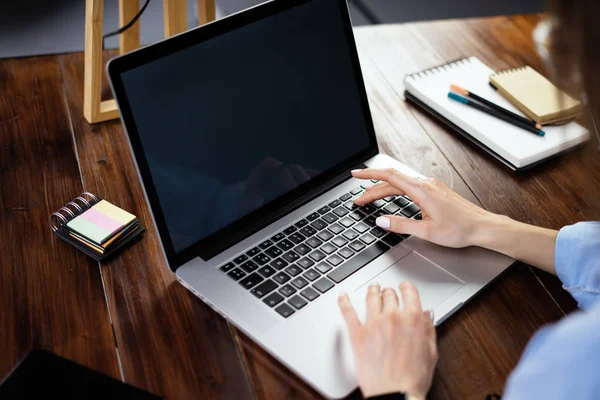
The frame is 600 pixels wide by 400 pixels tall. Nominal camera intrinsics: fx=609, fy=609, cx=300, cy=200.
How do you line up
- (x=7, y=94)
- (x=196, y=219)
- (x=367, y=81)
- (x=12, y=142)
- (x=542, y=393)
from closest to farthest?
(x=542, y=393) → (x=196, y=219) → (x=12, y=142) → (x=7, y=94) → (x=367, y=81)

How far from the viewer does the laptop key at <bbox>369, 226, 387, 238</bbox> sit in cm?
96

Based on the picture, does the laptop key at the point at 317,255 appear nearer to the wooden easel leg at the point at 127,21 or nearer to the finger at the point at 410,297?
the finger at the point at 410,297

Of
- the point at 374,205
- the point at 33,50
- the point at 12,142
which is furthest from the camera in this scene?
the point at 33,50

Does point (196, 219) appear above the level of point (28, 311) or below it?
above

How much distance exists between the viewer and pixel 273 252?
0.90 m

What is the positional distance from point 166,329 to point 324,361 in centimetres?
23

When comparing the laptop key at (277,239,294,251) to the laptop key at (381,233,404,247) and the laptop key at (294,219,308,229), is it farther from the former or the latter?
the laptop key at (381,233,404,247)

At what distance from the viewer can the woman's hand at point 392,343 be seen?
28.7 inches

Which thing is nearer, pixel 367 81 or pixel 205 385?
pixel 205 385

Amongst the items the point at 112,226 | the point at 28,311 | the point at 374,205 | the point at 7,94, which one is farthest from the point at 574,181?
the point at 7,94

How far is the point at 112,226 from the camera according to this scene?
0.95 m

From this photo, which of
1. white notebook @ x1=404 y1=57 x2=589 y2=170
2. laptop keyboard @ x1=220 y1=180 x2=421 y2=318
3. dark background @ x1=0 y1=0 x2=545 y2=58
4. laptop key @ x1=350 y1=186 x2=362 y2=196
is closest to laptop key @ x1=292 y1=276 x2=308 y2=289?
laptop keyboard @ x1=220 y1=180 x2=421 y2=318

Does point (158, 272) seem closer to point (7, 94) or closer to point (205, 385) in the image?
point (205, 385)

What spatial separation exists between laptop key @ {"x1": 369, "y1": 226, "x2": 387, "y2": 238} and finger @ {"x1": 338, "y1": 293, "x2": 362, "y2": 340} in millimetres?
165
